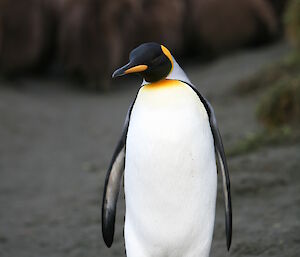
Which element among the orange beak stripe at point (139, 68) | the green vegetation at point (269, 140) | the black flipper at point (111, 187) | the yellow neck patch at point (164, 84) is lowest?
the green vegetation at point (269, 140)

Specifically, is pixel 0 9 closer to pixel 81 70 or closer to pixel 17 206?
pixel 81 70

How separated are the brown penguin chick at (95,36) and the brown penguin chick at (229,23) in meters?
1.25

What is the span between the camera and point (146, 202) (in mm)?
2771

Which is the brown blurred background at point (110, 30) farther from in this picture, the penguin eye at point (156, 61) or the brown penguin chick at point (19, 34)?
the penguin eye at point (156, 61)

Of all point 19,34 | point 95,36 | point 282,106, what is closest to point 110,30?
point 95,36

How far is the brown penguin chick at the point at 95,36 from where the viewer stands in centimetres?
990

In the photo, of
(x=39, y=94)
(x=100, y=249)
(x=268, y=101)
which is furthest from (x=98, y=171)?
(x=39, y=94)

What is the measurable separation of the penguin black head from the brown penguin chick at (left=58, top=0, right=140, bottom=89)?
7236mm

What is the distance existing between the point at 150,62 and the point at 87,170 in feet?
11.8

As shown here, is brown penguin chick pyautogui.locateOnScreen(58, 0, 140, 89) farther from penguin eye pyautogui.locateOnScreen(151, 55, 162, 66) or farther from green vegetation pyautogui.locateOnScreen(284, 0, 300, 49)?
penguin eye pyautogui.locateOnScreen(151, 55, 162, 66)

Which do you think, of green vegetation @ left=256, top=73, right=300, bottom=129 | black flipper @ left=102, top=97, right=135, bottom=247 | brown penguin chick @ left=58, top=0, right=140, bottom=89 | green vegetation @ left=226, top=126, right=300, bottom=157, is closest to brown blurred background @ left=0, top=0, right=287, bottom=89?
brown penguin chick @ left=58, top=0, right=140, bottom=89

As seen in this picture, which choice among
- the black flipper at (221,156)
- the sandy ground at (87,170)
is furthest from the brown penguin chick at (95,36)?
the black flipper at (221,156)

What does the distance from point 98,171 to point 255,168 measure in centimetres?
173

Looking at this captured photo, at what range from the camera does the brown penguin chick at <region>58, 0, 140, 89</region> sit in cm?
990
